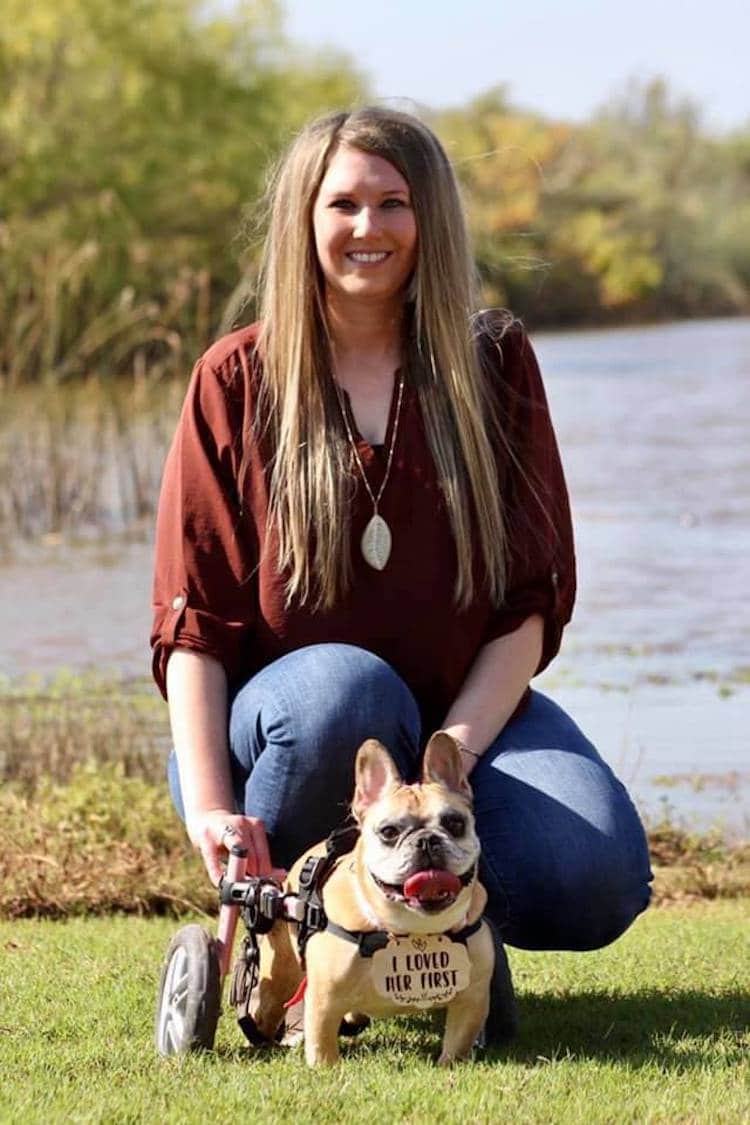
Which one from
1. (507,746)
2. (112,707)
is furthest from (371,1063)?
(112,707)

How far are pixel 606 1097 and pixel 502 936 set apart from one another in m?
0.60

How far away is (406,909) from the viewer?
3227 mm

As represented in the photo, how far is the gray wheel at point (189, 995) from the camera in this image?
341cm

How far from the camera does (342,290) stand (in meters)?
3.86

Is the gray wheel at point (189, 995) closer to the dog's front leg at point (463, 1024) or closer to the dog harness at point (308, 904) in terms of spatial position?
the dog harness at point (308, 904)

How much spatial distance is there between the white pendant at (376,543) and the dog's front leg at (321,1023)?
0.81 metres

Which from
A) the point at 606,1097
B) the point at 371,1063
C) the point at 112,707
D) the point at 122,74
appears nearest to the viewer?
the point at 606,1097

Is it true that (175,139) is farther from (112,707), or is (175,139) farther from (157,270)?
(112,707)

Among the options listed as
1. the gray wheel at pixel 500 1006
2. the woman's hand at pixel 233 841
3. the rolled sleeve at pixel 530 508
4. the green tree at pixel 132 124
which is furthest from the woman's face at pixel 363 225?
the green tree at pixel 132 124

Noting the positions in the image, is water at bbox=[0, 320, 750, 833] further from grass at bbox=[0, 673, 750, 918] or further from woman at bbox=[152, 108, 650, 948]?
woman at bbox=[152, 108, 650, 948]

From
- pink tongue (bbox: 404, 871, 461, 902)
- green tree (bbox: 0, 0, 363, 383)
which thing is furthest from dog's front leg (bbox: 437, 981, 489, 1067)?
green tree (bbox: 0, 0, 363, 383)

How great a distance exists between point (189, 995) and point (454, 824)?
565mm

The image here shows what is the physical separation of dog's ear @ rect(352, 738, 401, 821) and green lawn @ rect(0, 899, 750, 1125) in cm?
44

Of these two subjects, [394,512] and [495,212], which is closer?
[394,512]
